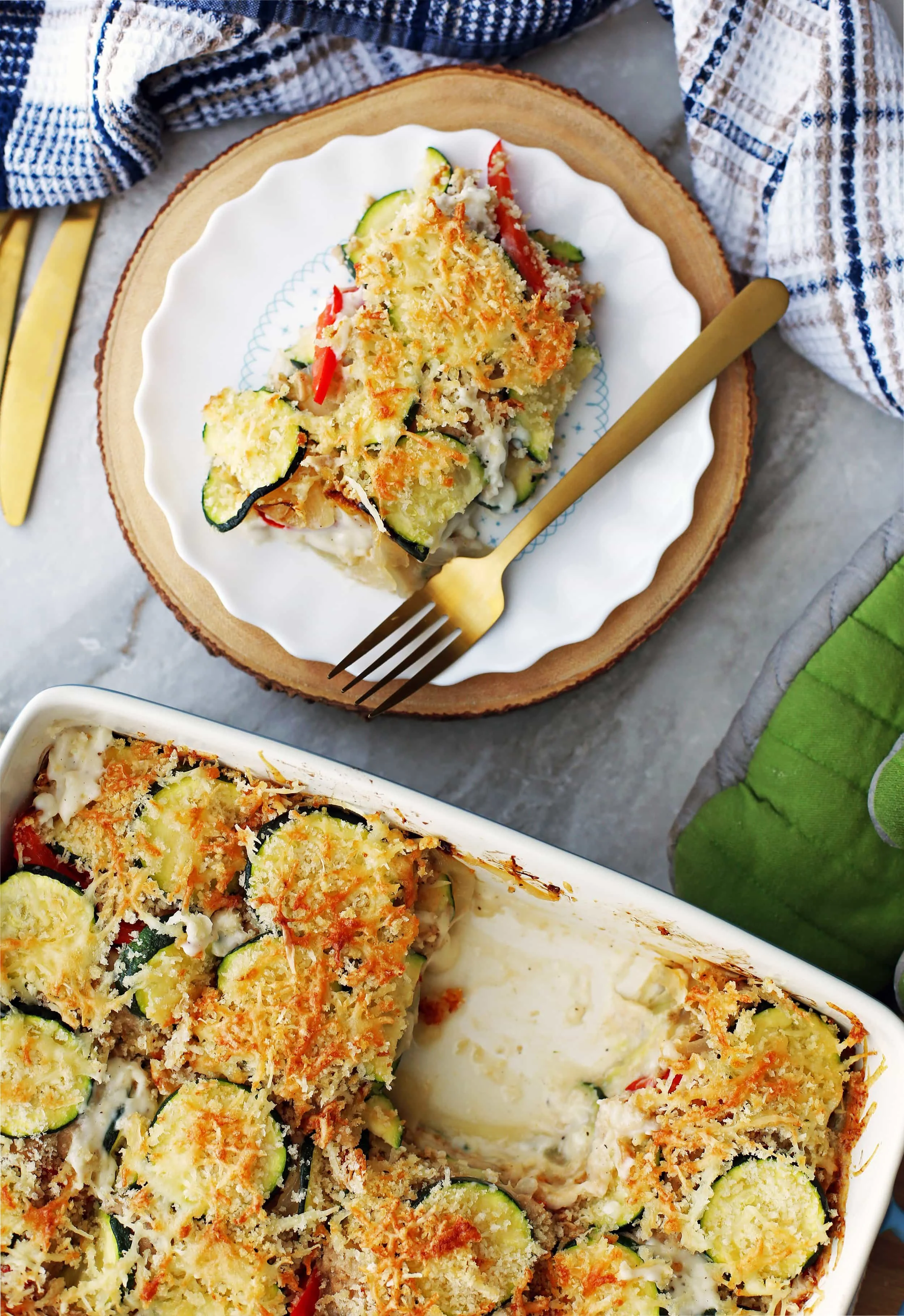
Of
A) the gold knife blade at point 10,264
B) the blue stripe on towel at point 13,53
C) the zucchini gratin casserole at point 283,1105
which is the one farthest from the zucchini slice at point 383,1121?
the blue stripe on towel at point 13,53

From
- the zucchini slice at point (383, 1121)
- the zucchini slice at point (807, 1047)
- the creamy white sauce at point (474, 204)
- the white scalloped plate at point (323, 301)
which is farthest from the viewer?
the white scalloped plate at point (323, 301)

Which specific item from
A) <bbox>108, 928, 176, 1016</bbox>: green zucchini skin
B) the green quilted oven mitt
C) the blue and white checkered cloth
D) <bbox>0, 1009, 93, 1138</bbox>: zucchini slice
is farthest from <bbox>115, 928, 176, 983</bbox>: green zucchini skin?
the blue and white checkered cloth

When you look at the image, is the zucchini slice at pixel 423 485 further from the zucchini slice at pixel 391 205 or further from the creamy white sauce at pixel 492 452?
the zucchini slice at pixel 391 205

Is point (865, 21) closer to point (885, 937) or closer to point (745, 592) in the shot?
point (745, 592)

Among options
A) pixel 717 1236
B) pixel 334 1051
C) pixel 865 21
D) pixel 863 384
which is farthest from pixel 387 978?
pixel 865 21

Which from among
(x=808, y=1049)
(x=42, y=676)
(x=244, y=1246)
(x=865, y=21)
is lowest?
(x=244, y=1246)

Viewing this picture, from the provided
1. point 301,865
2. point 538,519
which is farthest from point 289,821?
point 538,519

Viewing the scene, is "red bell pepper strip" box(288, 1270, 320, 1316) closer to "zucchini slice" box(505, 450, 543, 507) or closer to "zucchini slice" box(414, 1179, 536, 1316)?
"zucchini slice" box(414, 1179, 536, 1316)
